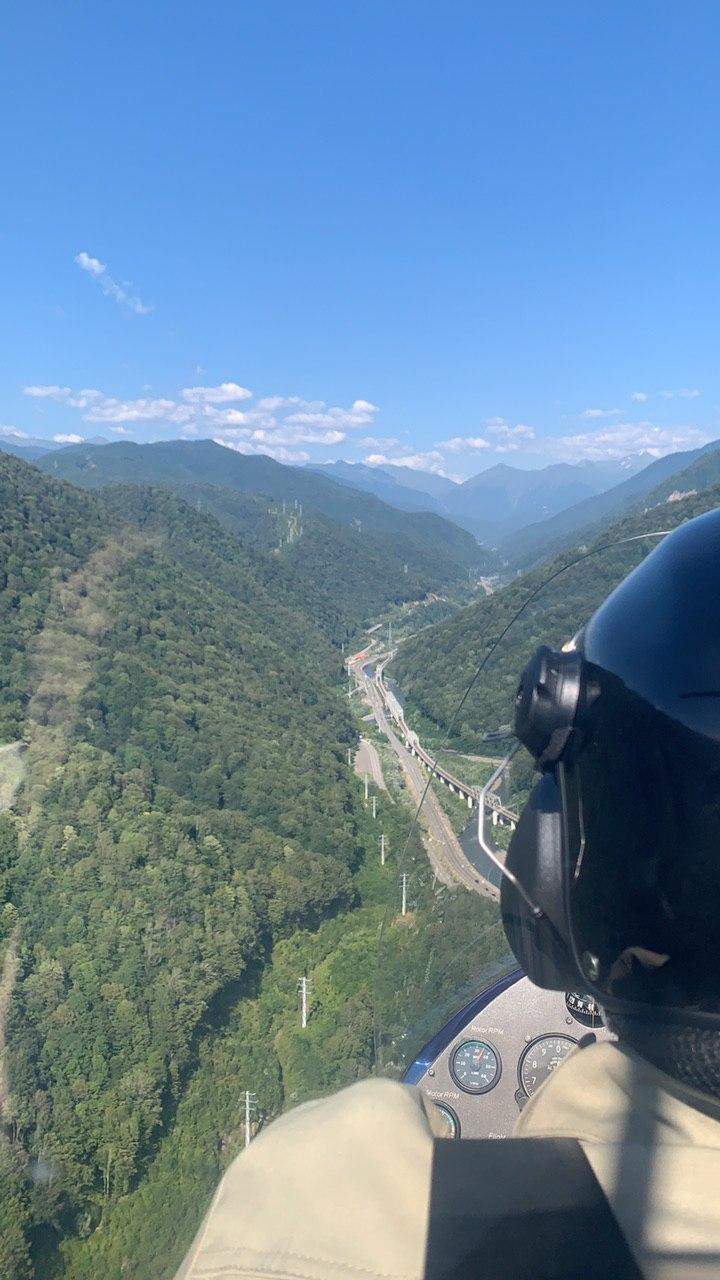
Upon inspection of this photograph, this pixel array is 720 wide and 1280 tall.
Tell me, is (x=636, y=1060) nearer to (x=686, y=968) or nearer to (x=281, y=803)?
(x=686, y=968)

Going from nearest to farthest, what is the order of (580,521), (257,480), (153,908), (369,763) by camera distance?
(153,908)
(369,763)
(580,521)
(257,480)

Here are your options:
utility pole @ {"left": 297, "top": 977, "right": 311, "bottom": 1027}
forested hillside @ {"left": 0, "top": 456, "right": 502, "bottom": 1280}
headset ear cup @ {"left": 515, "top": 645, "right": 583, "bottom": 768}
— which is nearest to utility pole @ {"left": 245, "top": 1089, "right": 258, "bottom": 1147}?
forested hillside @ {"left": 0, "top": 456, "right": 502, "bottom": 1280}

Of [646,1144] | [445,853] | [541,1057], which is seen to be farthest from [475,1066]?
[646,1144]

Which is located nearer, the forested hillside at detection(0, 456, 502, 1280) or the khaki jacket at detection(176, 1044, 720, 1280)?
the khaki jacket at detection(176, 1044, 720, 1280)

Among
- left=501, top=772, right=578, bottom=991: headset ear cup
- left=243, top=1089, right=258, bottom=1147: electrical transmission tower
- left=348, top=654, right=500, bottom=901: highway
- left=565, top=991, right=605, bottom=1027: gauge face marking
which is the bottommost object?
left=243, top=1089, right=258, bottom=1147: electrical transmission tower

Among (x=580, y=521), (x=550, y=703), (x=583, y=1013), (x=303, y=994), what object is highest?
(x=580, y=521)

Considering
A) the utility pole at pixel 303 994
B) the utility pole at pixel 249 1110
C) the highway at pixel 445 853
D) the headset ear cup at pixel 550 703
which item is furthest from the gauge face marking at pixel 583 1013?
the utility pole at pixel 303 994

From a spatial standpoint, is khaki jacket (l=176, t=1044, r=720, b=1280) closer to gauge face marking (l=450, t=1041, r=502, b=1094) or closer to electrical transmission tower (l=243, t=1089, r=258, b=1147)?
gauge face marking (l=450, t=1041, r=502, b=1094)

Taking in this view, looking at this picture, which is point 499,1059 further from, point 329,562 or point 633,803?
point 329,562

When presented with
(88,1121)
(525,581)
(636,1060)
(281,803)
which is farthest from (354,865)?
(636,1060)
